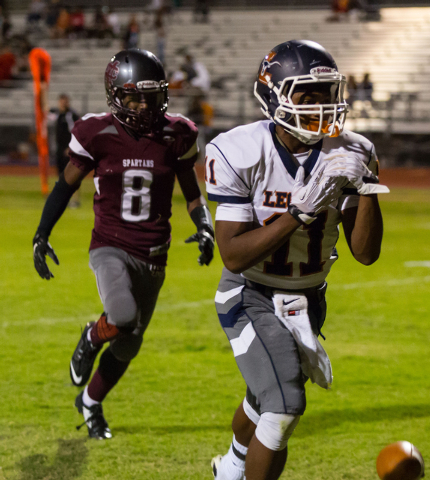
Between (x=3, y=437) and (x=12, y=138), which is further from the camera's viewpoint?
(x=12, y=138)

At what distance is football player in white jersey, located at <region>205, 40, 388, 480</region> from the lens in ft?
8.88

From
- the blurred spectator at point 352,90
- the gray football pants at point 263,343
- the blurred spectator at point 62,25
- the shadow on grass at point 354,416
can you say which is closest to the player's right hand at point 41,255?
A: the gray football pants at point 263,343

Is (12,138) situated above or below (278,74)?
below

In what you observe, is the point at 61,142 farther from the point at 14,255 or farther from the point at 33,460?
the point at 33,460

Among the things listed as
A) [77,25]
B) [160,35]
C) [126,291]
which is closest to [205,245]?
[126,291]

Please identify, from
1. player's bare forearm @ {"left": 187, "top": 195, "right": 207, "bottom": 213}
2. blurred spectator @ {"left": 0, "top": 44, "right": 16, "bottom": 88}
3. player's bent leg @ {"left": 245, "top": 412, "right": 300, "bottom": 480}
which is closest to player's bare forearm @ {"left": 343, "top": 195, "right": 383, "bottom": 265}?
player's bent leg @ {"left": 245, "top": 412, "right": 300, "bottom": 480}

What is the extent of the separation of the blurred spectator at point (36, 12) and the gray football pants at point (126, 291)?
25249 mm

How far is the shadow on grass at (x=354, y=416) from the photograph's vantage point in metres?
4.20

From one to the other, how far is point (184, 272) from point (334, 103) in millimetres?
5726

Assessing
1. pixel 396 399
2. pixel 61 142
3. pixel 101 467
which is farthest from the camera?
pixel 61 142

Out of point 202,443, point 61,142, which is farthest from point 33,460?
point 61,142

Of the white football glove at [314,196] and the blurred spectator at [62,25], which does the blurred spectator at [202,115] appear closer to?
the blurred spectator at [62,25]

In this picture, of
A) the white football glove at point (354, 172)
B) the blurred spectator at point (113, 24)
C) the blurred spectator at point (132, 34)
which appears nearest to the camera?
the white football glove at point (354, 172)

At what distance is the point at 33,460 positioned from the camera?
3650 millimetres
